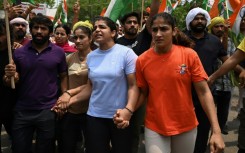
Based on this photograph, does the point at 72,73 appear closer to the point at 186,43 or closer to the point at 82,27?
the point at 82,27

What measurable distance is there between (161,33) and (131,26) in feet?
5.86

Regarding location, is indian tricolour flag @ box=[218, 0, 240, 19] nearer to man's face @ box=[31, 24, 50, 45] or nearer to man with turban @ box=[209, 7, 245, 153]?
man with turban @ box=[209, 7, 245, 153]

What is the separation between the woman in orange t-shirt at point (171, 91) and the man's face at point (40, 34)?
1.38 m

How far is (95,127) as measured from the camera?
3.48 meters

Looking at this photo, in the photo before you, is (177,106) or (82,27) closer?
(177,106)

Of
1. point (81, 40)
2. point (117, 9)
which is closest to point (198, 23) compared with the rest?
point (117, 9)

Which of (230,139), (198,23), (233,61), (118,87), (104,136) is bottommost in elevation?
(230,139)

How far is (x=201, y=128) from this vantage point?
4.22 meters

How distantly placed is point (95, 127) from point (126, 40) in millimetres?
1658

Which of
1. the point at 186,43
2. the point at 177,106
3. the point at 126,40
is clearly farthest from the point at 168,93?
the point at 126,40

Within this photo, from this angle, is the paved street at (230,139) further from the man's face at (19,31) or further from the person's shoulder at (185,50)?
the person's shoulder at (185,50)

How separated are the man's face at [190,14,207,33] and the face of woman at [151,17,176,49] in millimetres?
1302

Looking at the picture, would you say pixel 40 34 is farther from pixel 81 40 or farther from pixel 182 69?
pixel 182 69

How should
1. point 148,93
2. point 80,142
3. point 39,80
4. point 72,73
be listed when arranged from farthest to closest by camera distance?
point 80,142, point 72,73, point 39,80, point 148,93
